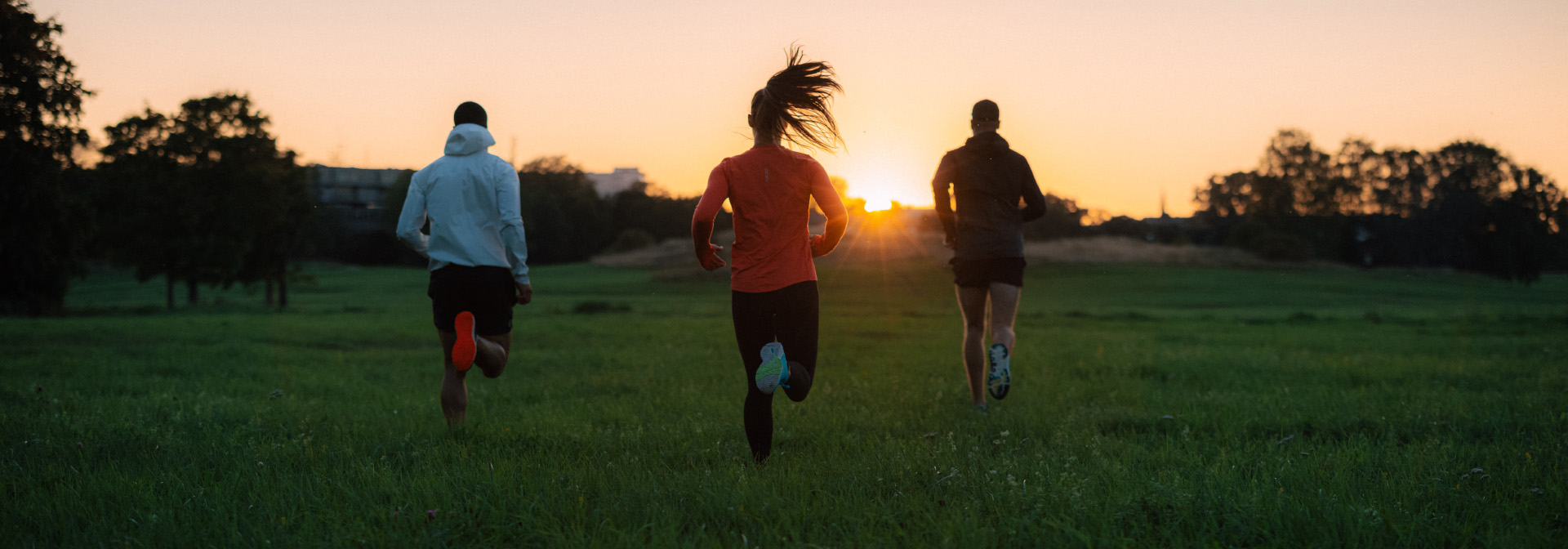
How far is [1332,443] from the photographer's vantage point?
15.6ft

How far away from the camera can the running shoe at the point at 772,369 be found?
3932mm

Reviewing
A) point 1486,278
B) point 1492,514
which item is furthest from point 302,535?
point 1486,278

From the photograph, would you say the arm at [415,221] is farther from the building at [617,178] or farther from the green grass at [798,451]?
the building at [617,178]

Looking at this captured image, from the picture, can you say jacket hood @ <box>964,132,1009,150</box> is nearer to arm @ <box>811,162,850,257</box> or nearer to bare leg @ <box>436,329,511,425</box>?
arm @ <box>811,162,850,257</box>

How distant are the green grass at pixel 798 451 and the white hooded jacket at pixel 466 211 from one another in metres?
1.04

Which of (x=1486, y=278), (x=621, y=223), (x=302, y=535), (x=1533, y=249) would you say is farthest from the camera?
(x=621, y=223)

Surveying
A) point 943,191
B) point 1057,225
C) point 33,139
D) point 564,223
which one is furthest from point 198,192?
point 1057,225

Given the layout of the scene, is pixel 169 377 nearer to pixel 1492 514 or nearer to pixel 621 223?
pixel 1492 514

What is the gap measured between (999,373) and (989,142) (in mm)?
Answer: 1583

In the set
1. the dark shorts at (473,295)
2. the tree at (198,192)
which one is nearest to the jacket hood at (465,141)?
the dark shorts at (473,295)

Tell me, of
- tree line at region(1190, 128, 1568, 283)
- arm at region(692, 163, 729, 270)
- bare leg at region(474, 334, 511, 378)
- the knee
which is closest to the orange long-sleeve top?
arm at region(692, 163, 729, 270)

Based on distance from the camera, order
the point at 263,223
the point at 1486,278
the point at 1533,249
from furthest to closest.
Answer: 1. the point at 1486,278
2. the point at 1533,249
3. the point at 263,223

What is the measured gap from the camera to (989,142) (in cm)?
594

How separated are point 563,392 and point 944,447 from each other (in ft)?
13.3
